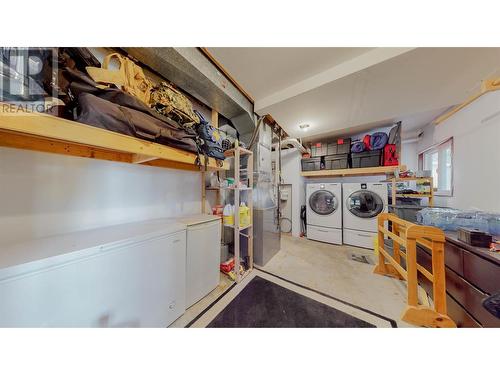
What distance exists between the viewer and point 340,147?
123 inches

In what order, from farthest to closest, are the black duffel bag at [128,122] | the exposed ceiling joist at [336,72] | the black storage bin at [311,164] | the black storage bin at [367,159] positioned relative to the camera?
the black storage bin at [311,164] → the black storage bin at [367,159] → the exposed ceiling joist at [336,72] → the black duffel bag at [128,122]

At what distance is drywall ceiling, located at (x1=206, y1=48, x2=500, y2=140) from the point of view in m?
1.21

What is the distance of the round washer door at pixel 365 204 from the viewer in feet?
8.68

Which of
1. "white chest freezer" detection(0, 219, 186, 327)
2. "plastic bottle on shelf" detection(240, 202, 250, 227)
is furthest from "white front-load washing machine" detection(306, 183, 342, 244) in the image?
"white chest freezer" detection(0, 219, 186, 327)

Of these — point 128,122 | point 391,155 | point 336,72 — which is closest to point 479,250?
point 336,72

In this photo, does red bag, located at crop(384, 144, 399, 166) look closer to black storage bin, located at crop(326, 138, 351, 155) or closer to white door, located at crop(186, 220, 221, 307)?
black storage bin, located at crop(326, 138, 351, 155)

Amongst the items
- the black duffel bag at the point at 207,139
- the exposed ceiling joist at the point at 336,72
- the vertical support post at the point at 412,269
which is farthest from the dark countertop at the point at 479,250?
the black duffel bag at the point at 207,139

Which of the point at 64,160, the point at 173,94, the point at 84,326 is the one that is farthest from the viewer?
the point at 173,94

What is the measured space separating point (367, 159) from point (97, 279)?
3890 mm

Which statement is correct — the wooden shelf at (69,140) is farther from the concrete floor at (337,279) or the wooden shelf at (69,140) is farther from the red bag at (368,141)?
the red bag at (368,141)

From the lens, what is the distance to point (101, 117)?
79 centimetres

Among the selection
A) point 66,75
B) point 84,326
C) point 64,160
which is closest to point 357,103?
point 66,75
